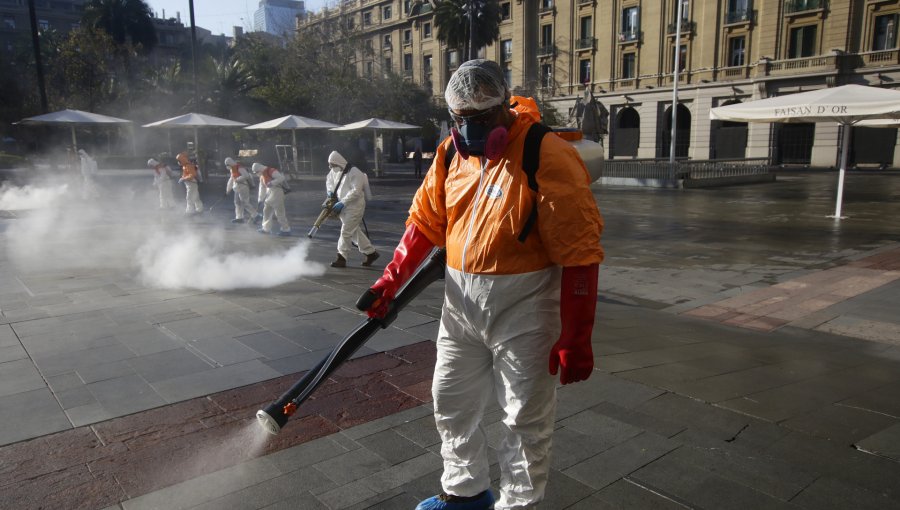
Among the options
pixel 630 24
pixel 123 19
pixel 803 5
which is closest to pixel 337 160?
pixel 803 5

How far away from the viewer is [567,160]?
2180 millimetres

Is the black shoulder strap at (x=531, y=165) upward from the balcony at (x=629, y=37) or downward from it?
downward

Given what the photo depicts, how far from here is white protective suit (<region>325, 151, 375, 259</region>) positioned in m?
8.59

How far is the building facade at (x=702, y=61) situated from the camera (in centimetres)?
3303

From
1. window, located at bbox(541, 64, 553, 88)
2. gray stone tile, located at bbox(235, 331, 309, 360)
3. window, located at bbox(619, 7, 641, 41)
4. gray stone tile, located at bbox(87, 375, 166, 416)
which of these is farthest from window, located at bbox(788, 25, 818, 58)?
gray stone tile, located at bbox(87, 375, 166, 416)

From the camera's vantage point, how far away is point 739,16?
36844 millimetres

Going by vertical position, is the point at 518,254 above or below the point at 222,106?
below

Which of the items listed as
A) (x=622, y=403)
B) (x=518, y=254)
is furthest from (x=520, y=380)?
(x=622, y=403)

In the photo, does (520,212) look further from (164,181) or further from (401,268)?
(164,181)

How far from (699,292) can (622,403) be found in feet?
12.7

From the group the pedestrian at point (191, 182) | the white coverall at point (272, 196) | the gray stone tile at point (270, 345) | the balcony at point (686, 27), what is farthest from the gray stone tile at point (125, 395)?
the balcony at point (686, 27)

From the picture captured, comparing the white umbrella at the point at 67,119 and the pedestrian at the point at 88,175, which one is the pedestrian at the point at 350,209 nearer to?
the pedestrian at the point at 88,175

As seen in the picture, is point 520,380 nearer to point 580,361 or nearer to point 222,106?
point 580,361

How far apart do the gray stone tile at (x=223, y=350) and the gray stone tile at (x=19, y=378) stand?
102 centimetres
